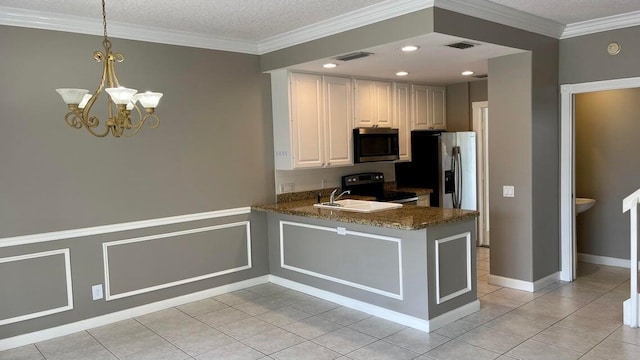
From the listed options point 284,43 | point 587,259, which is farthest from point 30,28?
point 587,259

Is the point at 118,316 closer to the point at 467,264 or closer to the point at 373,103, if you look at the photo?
the point at 467,264

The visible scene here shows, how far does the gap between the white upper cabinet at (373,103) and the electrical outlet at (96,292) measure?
3217 millimetres

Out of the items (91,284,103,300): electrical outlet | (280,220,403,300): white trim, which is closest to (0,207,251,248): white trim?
(91,284,103,300): electrical outlet

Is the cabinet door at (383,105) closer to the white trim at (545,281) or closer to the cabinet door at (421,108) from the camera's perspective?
the cabinet door at (421,108)

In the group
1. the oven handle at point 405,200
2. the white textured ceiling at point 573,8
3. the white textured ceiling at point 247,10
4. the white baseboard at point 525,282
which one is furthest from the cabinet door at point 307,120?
the white baseboard at point 525,282

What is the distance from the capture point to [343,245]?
4.46m

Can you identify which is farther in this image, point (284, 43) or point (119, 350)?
point (284, 43)

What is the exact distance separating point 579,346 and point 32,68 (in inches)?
182

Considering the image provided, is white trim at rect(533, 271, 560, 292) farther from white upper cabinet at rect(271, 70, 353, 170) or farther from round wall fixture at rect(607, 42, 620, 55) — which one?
white upper cabinet at rect(271, 70, 353, 170)

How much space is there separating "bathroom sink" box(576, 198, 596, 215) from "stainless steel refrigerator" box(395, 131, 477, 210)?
1412 mm

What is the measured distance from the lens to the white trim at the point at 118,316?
3848 millimetres

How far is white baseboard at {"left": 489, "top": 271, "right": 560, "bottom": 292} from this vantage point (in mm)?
4750

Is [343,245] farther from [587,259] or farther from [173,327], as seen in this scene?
[587,259]

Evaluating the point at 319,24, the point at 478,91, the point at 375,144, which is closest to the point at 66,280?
the point at 319,24
